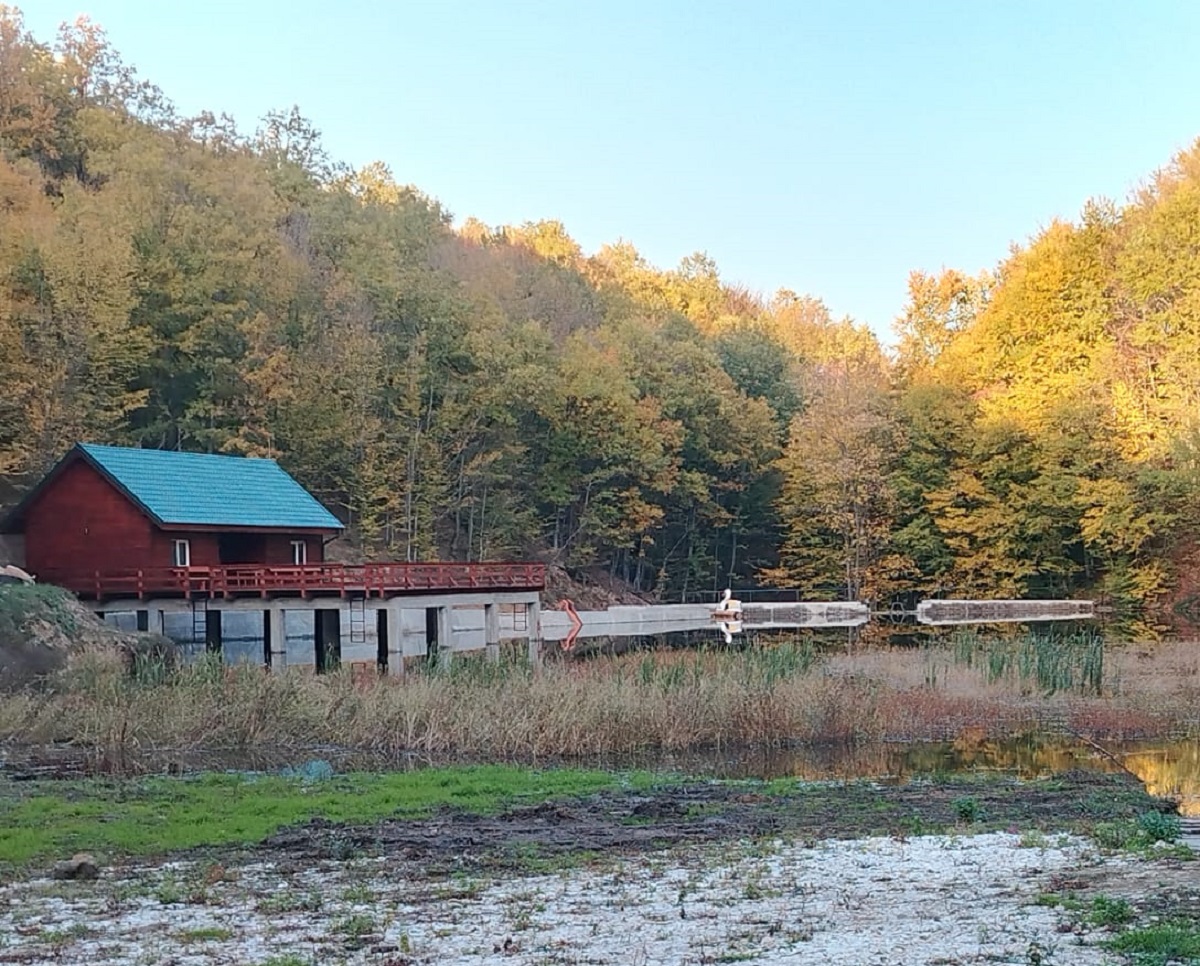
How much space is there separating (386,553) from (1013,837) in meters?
40.7

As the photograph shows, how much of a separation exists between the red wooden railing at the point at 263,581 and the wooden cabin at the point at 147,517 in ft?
0.87

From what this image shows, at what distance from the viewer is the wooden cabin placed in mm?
31031

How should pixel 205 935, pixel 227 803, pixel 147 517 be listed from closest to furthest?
1. pixel 205 935
2. pixel 227 803
3. pixel 147 517

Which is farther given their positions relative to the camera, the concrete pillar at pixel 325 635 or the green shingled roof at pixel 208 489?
the green shingled roof at pixel 208 489

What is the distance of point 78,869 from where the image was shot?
A: 9.74 m

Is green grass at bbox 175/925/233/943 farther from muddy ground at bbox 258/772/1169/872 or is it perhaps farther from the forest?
the forest

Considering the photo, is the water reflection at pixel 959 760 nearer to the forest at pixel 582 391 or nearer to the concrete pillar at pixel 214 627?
the concrete pillar at pixel 214 627

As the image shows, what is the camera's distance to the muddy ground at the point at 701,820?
1073cm

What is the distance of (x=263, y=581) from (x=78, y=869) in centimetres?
1950

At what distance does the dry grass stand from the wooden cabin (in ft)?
→ 29.4

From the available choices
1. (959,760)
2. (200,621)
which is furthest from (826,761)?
(200,621)

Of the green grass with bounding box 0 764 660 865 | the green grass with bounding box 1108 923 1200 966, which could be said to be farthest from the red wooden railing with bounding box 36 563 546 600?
the green grass with bounding box 1108 923 1200 966

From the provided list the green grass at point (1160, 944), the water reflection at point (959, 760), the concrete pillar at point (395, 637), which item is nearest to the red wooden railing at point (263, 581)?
the concrete pillar at point (395, 637)

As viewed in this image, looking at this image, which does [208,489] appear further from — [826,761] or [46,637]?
[826,761]
